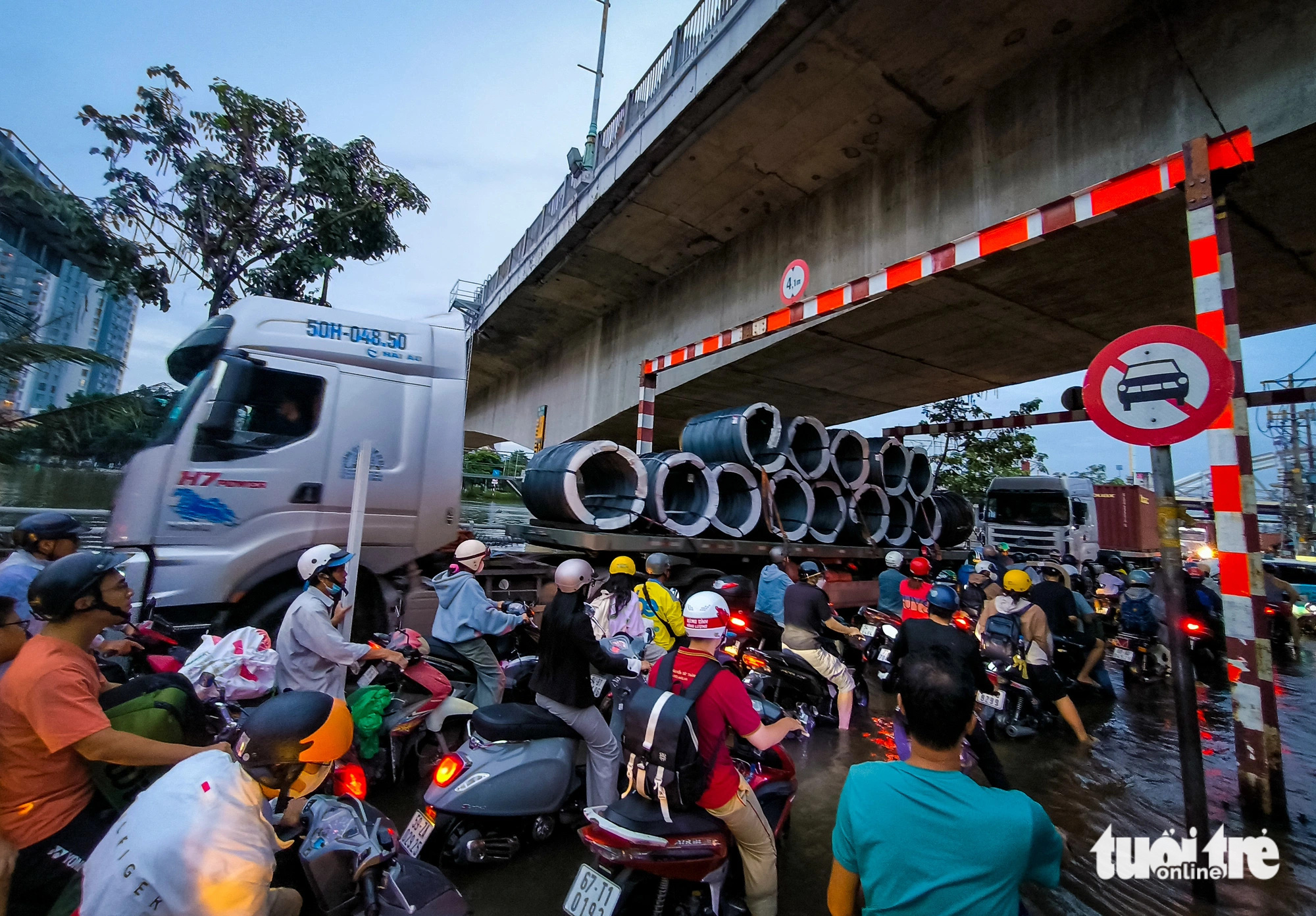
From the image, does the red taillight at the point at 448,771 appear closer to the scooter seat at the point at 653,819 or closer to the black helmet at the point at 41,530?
the scooter seat at the point at 653,819

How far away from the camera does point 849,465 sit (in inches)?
351

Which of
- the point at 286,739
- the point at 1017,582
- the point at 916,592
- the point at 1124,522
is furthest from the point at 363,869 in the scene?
the point at 1124,522

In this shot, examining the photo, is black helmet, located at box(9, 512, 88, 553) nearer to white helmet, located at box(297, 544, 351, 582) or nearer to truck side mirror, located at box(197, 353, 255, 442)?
truck side mirror, located at box(197, 353, 255, 442)

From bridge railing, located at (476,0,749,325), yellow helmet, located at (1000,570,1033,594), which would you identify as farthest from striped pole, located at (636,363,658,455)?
yellow helmet, located at (1000,570,1033,594)

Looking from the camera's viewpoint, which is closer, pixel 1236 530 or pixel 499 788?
pixel 499 788

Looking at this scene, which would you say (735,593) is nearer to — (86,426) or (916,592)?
(916,592)

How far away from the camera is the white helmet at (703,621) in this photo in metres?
2.37

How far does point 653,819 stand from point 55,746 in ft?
6.18

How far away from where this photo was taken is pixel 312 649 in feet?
10.2

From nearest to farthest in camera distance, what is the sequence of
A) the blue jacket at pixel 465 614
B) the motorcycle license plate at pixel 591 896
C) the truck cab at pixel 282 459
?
1. the motorcycle license plate at pixel 591 896
2. the blue jacket at pixel 465 614
3. the truck cab at pixel 282 459

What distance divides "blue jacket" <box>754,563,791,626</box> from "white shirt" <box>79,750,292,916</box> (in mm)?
5024

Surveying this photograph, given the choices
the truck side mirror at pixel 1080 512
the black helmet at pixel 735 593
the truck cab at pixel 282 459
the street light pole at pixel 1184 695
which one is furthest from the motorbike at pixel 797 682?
the truck side mirror at pixel 1080 512

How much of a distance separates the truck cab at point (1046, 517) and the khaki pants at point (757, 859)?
42.2 ft

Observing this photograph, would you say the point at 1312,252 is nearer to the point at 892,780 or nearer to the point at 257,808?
the point at 892,780
